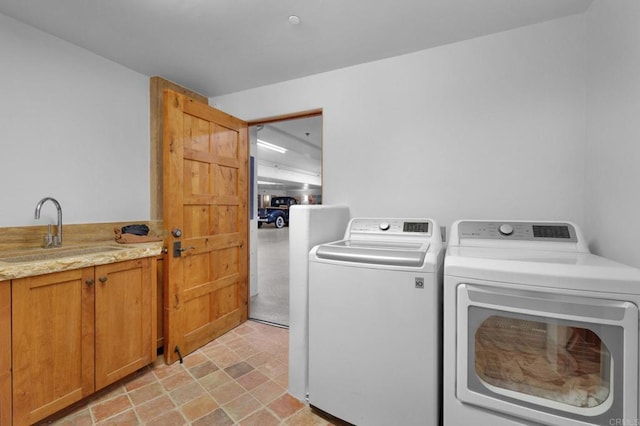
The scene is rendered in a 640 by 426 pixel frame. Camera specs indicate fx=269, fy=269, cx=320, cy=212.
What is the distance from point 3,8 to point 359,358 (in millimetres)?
3101

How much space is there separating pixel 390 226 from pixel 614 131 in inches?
51.6

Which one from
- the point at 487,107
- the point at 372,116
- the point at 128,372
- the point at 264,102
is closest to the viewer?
the point at 128,372

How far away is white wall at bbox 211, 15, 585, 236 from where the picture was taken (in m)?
1.81

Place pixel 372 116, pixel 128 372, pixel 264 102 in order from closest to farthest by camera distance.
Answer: pixel 128 372 < pixel 372 116 < pixel 264 102

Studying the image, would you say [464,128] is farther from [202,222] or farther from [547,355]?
[202,222]

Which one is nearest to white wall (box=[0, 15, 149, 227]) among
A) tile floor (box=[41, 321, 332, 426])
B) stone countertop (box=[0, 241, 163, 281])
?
stone countertop (box=[0, 241, 163, 281])

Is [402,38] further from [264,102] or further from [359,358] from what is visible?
[359,358]

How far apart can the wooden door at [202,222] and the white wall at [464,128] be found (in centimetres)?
92

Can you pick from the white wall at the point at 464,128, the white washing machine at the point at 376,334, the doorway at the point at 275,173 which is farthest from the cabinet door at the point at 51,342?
the white wall at the point at 464,128

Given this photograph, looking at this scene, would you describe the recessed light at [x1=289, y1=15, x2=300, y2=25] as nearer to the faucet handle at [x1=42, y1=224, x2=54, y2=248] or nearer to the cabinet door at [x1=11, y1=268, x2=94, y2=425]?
the cabinet door at [x1=11, y1=268, x2=94, y2=425]

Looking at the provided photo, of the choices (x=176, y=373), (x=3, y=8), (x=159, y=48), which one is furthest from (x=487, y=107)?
(x=3, y=8)

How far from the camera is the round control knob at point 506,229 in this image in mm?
1674

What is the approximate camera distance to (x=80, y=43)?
2117 millimetres

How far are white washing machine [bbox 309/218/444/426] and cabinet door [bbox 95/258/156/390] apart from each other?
1273mm
